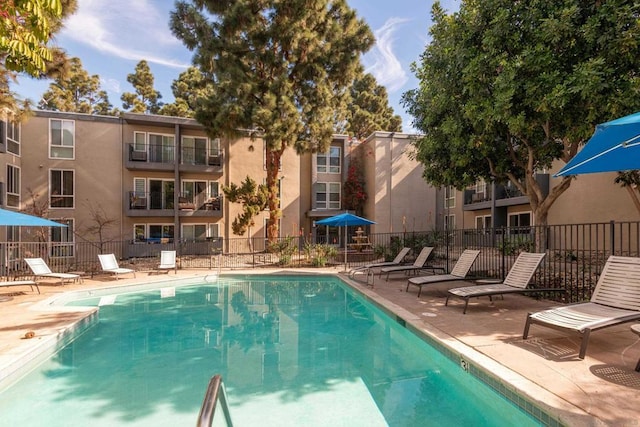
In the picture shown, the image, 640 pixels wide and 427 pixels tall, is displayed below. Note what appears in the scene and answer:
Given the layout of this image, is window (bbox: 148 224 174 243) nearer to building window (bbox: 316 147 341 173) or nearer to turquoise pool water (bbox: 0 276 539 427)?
building window (bbox: 316 147 341 173)

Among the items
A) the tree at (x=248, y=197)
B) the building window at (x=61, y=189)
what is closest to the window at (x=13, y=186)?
the building window at (x=61, y=189)

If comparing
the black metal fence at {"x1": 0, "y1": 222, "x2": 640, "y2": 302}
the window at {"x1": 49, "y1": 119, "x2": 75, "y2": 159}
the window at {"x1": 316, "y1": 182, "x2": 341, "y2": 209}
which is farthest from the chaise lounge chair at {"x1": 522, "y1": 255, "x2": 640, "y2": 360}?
the window at {"x1": 49, "y1": 119, "x2": 75, "y2": 159}

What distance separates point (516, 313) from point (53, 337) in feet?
26.8

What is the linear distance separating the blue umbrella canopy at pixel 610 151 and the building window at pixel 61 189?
925 inches

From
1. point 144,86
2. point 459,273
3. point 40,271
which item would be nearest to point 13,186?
point 40,271

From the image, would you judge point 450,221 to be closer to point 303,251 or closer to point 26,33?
point 303,251

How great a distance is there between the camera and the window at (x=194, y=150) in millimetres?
23297

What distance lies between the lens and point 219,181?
2423cm

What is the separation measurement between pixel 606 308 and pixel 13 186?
24.3m

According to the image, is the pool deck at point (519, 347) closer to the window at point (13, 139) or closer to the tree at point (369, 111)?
the window at point (13, 139)

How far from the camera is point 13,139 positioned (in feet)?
62.1

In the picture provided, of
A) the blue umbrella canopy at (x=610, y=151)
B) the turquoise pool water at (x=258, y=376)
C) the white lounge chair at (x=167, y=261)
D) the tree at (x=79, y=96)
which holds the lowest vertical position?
the turquoise pool water at (x=258, y=376)

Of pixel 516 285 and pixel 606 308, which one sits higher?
pixel 606 308

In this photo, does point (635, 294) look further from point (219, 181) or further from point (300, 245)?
point (219, 181)
